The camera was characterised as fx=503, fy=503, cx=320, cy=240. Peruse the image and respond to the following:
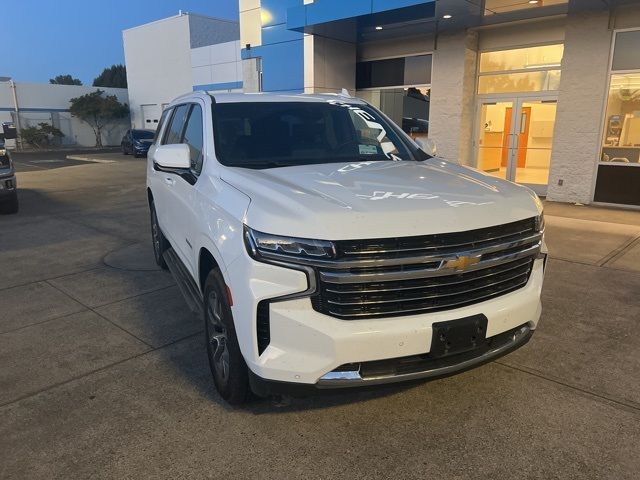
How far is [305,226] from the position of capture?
2492mm

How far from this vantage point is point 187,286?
166 inches

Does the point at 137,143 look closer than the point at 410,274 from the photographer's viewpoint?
No

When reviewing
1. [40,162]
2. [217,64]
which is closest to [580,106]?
[217,64]

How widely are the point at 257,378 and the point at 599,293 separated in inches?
165

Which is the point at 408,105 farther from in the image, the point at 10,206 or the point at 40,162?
the point at 40,162

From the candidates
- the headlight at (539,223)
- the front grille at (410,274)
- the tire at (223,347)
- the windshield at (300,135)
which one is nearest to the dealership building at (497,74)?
the windshield at (300,135)

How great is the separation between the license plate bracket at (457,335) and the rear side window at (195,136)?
2089 mm

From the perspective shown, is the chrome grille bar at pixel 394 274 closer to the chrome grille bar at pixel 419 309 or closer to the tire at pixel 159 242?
the chrome grille bar at pixel 419 309

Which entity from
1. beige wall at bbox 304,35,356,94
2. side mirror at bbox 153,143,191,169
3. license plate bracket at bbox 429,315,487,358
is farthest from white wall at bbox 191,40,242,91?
license plate bracket at bbox 429,315,487,358

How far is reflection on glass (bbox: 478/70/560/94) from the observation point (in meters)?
11.3

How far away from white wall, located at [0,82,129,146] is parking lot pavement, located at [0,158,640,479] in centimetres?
4323

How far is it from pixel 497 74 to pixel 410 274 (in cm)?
1119

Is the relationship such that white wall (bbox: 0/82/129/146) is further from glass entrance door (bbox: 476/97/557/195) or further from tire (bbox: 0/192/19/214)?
glass entrance door (bbox: 476/97/557/195)

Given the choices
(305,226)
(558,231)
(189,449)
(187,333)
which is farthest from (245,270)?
(558,231)
